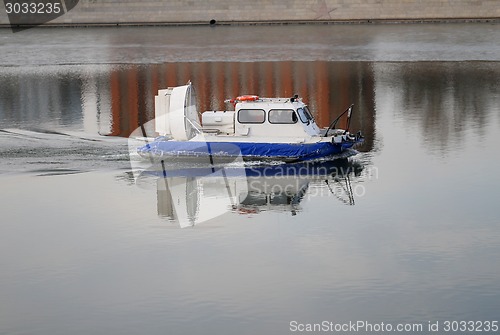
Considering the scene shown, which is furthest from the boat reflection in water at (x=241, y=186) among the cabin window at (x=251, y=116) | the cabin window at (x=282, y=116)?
the cabin window at (x=251, y=116)

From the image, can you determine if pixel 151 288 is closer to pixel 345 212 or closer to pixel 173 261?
pixel 173 261

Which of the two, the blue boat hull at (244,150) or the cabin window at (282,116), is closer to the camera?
the blue boat hull at (244,150)

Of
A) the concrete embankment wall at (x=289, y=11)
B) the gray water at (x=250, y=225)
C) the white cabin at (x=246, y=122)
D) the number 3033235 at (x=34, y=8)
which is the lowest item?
the gray water at (x=250, y=225)

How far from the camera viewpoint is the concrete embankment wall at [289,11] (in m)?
103

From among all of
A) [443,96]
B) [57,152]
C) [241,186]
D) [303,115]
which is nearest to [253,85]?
Answer: [443,96]

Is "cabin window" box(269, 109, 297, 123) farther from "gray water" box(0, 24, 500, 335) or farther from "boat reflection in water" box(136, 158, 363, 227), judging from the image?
"gray water" box(0, 24, 500, 335)

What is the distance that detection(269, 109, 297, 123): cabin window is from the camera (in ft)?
146

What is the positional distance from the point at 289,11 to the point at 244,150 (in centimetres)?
6160

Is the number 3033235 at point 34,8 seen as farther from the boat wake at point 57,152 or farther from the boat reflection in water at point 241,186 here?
the boat reflection in water at point 241,186

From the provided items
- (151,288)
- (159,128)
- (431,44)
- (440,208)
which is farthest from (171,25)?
(151,288)

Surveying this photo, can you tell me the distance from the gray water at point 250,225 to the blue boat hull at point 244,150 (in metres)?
1.07

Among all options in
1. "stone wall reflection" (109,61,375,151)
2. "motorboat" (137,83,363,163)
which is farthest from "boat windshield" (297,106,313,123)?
"stone wall reflection" (109,61,375,151)

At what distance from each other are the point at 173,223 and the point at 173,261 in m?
4.28

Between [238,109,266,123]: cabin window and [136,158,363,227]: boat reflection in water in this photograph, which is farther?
[238,109,266,123]: cabin window
